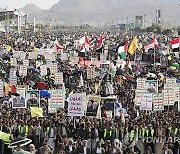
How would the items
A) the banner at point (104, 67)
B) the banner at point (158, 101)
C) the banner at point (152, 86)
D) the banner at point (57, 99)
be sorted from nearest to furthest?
the banner at point (158, 101) → the banner at point (57, 99) → the banner at point (152, 86) → the banner at point (104, 67)

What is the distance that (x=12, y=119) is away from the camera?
17000 millimetres

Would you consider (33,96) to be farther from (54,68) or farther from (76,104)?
(54,68)

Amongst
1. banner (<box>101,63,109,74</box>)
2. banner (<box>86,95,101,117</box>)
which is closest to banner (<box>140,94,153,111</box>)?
banner (<box>86,95,101,117</box>)

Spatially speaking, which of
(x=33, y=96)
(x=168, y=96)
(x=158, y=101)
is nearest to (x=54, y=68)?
(x=33, y=96)

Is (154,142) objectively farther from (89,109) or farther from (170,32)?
(170,32)

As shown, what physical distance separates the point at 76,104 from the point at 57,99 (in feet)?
5.51

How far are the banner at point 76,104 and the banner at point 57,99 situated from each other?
149 cm

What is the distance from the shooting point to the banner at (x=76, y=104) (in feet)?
51.6

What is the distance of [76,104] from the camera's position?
1581cm

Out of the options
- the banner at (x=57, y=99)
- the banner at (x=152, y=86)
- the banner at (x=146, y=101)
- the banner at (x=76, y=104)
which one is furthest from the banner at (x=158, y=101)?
the banner at (x=152, y=86)

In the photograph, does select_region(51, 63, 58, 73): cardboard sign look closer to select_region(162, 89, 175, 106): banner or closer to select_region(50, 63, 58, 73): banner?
select_region(50, 63, 58, 73): banner

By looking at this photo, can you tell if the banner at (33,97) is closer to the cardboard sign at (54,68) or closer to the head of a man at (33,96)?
the head of a man at (33,96)

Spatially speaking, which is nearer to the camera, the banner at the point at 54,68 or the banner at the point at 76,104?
the banner at the point at 76,104

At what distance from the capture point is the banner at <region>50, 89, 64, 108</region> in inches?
683
